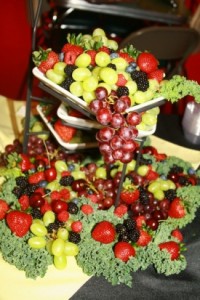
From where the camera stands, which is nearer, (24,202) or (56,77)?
(56,77)

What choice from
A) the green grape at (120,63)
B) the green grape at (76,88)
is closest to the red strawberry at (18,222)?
the green grape at (76,88)

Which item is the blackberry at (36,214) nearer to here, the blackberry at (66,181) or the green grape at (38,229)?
the green grape at (38,229)

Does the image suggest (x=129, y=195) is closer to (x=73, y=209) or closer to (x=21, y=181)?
(x=73, y=209)

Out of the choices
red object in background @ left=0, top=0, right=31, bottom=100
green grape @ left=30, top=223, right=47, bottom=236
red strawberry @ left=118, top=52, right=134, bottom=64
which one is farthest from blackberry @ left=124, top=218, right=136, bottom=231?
red object in background @ left=0, top=0, right=31, bottom=100

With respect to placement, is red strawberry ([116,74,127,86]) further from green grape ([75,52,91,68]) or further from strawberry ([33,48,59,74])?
strawberry ([33,48,59,74])

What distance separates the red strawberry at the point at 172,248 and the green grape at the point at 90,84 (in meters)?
0.47

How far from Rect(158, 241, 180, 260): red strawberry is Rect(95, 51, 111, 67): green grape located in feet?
1.70

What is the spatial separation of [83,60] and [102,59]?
5cm

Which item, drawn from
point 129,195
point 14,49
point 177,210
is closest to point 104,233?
point 129,195

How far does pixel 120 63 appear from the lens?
1.00 m

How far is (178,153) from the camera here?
4.99 ft

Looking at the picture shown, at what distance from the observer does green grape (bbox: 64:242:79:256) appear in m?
1.04

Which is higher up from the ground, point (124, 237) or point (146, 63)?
point (146, 63)

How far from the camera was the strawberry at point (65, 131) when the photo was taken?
129cm
